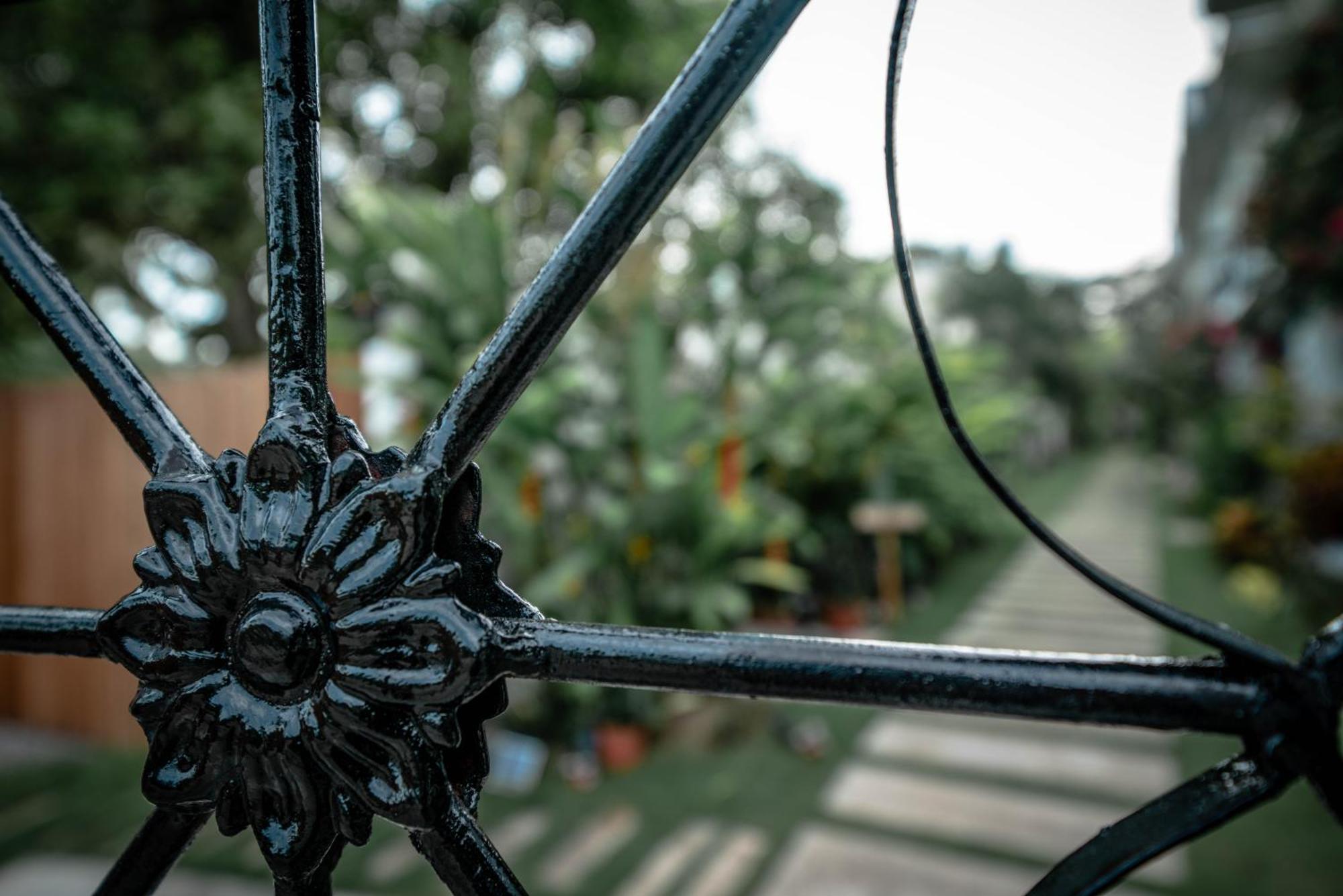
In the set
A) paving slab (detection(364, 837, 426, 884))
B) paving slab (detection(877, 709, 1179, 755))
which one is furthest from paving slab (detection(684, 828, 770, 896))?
paving slab (detection(877, 709, 1179, 755))

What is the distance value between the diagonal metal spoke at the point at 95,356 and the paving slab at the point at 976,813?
3.14 meters

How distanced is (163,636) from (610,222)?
0.30 metres

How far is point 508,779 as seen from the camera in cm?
358

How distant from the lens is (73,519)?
448 cm

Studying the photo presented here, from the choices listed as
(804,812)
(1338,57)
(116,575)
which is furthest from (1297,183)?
(116,575)

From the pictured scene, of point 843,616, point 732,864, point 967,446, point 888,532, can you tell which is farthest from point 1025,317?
point 967,446

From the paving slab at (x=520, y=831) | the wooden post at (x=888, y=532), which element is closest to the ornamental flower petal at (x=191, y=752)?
the paving slab at (x=520, y=831)

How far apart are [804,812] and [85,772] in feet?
11.1

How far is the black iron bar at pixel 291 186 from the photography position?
0.43m

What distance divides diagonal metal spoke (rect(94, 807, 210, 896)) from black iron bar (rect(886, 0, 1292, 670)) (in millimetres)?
418

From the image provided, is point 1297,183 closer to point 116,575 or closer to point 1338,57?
point 1338,57

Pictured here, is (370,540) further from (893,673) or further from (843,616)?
(843,616)

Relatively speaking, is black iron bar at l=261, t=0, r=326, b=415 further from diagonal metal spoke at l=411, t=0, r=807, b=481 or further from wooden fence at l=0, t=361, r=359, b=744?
wooden fence at l=0, t=361, r=359, b=744

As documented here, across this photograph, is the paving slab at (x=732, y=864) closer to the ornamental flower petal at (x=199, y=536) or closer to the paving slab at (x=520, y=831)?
the paving slab at (x=520, y=831)
